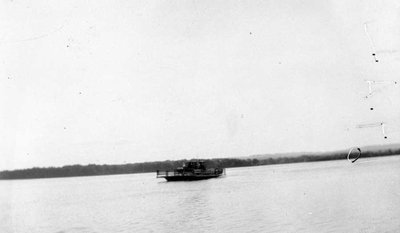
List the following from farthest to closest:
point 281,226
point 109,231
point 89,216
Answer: point 89,216 → point 109,231 → point 281,226

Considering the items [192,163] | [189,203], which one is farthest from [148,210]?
[192,163]

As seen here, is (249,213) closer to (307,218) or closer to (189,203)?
(307,218)

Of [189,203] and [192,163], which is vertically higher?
[192,163]

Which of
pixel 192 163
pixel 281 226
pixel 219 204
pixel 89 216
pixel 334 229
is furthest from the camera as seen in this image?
pixel 192 163

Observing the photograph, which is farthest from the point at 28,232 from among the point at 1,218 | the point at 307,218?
the point at 307,218

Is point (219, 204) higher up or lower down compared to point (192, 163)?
lower down

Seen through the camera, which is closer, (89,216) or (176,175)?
(89,216)

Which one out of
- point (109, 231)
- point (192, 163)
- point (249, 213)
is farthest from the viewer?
point (192, 163)

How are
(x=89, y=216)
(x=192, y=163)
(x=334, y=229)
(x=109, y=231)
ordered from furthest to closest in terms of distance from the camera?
(x=192, y=163) < (x=89, y=216) < (x=109, y=231) < (x=334, y=229)

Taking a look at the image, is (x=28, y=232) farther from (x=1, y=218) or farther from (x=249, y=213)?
(x=249, y=213)
